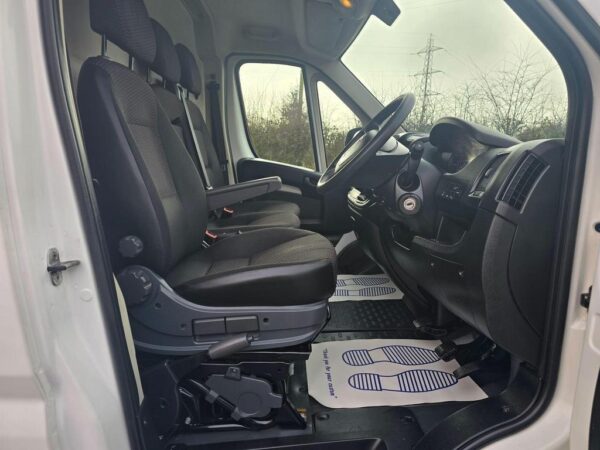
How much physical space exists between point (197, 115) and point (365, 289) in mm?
1592

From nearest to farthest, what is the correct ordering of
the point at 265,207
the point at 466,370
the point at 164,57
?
1. the point at 466,370
2. the point at 164,57
3. the point at 265,207

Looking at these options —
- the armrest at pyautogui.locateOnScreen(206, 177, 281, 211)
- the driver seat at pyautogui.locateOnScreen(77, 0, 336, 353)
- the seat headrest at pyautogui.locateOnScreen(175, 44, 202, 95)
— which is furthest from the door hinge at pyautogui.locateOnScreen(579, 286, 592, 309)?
the seat headrest at pyautogui.locateOnScreen(175, 44, 202, 95)

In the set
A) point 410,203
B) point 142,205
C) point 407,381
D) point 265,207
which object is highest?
point 142,205

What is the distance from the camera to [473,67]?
1.46m

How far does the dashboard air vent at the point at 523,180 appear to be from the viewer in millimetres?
875

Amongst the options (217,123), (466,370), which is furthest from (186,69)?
(466,370)

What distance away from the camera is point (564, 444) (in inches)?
32.7

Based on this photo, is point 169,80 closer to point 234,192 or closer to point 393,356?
point 234,192

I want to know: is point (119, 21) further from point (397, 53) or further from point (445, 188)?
point (397, 53)

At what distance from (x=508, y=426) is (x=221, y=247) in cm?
93

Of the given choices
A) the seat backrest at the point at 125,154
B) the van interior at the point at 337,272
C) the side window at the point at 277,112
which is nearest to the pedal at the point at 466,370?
the van interior at the point at 337,272

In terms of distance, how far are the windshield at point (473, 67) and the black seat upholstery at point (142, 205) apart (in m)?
0.69

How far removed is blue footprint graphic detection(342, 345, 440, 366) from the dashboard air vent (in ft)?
2.27

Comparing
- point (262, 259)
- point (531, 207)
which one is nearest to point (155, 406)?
point (262, 259)
